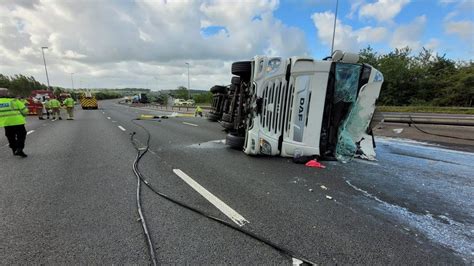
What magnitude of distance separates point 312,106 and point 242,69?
1.82 meters

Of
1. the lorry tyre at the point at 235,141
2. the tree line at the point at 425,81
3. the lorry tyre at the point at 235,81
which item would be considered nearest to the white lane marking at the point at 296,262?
the lorry tyre at the point at 235,141

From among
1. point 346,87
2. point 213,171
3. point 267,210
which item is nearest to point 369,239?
point 267,210

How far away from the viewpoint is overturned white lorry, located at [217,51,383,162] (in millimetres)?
5297

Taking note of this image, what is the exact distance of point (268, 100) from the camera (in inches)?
224

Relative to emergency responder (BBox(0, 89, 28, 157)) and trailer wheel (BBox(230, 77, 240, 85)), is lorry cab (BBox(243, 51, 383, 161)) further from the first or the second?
emergency responder (BBox(0, 89, 28, 157))

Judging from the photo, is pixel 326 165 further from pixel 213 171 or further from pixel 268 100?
pixel 213 171

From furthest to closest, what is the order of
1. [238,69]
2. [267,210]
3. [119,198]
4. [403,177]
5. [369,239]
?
[238,69], [403,177], [119,198], [267,210], [369,239]

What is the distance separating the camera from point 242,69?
6.10 meters

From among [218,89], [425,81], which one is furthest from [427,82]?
[218,89]

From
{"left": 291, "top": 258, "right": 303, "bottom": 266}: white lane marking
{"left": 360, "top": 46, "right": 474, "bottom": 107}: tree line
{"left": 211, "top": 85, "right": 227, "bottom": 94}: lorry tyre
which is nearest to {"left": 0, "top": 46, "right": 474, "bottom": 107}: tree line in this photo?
{"left": 360, "top": 46, "right": 474, "bottom": 107}: tree line

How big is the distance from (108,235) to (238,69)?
4.50 meters

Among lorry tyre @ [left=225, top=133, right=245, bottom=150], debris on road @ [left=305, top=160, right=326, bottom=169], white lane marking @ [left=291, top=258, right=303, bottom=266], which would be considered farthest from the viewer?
lorry tyre @ [left=225, top=133, right=245, bottom=150]

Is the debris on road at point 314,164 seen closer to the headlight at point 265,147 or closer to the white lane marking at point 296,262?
the headlight at point 265,147

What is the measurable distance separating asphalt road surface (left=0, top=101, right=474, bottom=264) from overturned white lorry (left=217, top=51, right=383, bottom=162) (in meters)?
0.43
